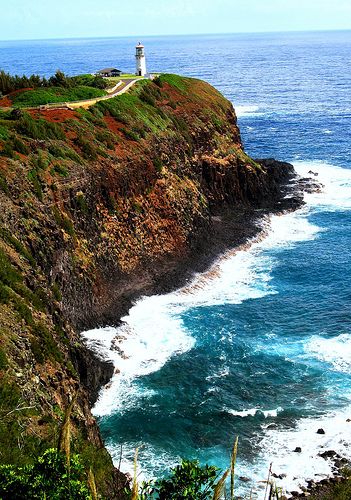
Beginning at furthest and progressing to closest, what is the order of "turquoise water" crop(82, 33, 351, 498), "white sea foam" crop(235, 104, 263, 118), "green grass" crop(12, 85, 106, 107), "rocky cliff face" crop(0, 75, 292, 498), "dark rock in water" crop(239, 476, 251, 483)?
"white sea foam" crop(235, 104, 263, 118) < "green grass" crop(12, 85, 106, 107) < "turquoise water" crop(82, 33, 351, 498) < "dark rock in water" crop(239, 476, 251, 483) < "rocky cliff face" crop(0, 75, 292, 498)

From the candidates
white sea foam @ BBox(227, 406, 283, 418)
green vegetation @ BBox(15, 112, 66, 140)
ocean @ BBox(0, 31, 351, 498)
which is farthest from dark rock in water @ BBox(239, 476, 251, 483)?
green vegetation @ BBox(15, 112, 66, 140)

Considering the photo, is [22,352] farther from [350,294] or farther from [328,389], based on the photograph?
[350,294]

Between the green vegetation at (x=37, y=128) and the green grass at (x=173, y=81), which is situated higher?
the green grass at (x=173, y=81)

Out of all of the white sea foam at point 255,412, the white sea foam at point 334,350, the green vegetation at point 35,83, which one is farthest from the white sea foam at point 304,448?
the green vegetation at point 35,83

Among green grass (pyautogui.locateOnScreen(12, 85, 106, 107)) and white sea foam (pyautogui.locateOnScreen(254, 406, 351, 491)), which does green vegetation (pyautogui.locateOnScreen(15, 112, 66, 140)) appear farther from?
white sea foam (pyautogui.locateOnScreen(254, 406, 351, 491))

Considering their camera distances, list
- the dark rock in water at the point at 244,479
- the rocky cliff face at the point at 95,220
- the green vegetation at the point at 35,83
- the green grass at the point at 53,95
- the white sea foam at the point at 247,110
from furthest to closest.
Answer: the white sea foam at the point at 247,110, the green vegetation at the point at 35,83, the green grass at the point at 53,95, the dark rock in water at the point at 244,479, the rocky cliff face at the point at 95,220

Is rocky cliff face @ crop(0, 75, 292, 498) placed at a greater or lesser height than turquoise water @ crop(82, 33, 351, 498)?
greater

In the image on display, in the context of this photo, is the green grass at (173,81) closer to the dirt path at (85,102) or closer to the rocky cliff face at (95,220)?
the rocky cliff face at (95,220)
